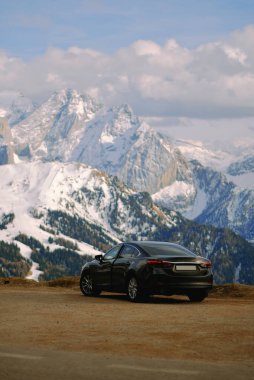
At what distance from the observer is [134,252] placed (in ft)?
80.5

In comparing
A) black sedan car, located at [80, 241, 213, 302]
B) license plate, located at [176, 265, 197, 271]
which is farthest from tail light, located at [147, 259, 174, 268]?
license plate, located at [176, 265, 197, 271]

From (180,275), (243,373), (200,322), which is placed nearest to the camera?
(243,373)

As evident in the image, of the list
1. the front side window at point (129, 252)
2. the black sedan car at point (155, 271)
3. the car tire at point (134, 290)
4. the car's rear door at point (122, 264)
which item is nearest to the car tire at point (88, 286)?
the black sedan car at point (155, 271)

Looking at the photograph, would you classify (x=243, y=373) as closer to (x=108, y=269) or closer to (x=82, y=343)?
(x=82, y=343)

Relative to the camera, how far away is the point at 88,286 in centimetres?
2694

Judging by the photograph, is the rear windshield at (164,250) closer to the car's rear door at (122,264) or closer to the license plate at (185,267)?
the car's rear door at (122,264)

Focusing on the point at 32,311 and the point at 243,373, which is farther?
the point at 32,311

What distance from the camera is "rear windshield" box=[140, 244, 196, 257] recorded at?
78.5 feet

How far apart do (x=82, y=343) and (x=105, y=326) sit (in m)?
2.63

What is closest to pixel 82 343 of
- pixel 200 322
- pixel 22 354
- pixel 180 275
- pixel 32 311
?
pixel 22 354

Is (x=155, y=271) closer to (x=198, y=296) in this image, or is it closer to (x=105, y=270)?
(x=198, y=296)

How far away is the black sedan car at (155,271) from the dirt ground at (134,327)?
498 mm

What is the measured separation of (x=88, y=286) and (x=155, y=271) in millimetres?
4498

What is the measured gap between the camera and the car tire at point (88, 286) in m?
26.7
